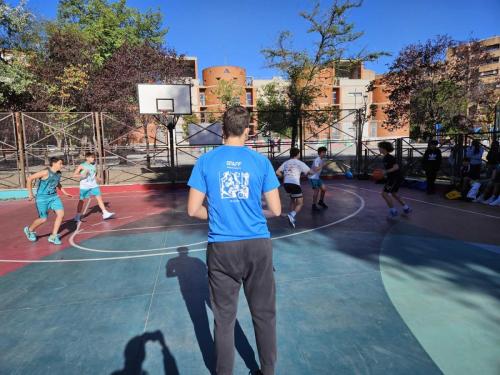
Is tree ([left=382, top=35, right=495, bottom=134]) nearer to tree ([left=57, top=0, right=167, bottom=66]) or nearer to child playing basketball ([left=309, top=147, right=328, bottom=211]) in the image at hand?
child playing basketball ([left=309, top=147, right=328, bottom=211])

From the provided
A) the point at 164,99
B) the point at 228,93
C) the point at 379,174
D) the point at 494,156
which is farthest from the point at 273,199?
the point at 228,93

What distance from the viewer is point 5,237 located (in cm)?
753

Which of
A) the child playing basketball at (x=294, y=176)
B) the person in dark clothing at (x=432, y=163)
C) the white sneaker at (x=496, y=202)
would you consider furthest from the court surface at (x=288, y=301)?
the person in dark clothing at (x=432, y=163)

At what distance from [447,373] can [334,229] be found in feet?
15.0

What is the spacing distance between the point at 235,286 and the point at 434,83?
20838 millimetres

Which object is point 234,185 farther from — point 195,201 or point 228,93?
point 228,93

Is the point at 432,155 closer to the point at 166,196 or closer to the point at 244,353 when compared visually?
the point at 166,196

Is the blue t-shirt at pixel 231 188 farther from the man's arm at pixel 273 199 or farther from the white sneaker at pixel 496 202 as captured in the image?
the white sneaker at pixel 496 202

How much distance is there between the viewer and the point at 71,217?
939 centimetres

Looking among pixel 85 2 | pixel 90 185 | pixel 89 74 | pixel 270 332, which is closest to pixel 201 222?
pixel 90 185

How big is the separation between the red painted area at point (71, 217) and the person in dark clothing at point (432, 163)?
28.1ft

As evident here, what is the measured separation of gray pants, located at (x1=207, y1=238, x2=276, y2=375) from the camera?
7.71ft

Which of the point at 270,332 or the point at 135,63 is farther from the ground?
the point at 135,63

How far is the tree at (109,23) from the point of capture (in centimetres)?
2698
